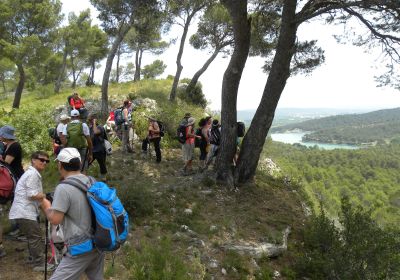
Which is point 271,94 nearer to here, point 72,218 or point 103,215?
point 103,215

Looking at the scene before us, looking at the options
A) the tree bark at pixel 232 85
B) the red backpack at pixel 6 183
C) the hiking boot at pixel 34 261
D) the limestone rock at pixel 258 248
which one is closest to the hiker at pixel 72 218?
the hiking boot at pixel 34 261

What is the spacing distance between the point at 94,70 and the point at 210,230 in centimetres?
3081

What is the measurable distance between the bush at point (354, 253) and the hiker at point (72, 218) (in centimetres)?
458

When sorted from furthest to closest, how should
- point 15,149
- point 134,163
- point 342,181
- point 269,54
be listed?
point 342,181, point 269,54, point 134,163, point 15,149

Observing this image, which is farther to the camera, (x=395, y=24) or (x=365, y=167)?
(x=365, y=167)

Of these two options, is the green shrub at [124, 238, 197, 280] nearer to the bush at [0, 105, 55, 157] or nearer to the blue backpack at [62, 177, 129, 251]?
the blue backpack at [62, 177, 129, 251]

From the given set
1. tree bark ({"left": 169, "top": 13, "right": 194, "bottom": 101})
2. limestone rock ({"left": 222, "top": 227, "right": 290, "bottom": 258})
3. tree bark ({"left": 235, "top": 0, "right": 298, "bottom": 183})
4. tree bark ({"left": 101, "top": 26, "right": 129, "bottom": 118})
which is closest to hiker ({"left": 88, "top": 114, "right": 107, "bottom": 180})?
tree bark ({"left": 235, "top": 0, "right": 298, "bottom": 183})

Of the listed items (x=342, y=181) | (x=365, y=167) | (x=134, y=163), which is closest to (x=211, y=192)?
(x=134, y=163)

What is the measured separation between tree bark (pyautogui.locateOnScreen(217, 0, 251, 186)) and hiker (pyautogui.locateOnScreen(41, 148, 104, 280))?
6.36 m

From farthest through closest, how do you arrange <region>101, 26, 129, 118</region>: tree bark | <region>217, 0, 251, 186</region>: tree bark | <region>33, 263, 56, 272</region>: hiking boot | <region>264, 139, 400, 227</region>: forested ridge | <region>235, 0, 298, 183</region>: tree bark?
<region>264, 139, 400, 227</region>: forested ridge, <region>101, 26, 129, 118</region>: tree bark, <region>235, 0, 298, 183</region>: tree bark, <region>217, 0, 251, 186</region>: tree bark, <region>33, 263, 56, 272</region>: hiking boot

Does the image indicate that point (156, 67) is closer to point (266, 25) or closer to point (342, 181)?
point (266, 25)

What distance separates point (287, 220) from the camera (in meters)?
8.64

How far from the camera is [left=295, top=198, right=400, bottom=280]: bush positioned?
20.5ft

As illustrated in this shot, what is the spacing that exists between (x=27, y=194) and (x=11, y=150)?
1275 mm
